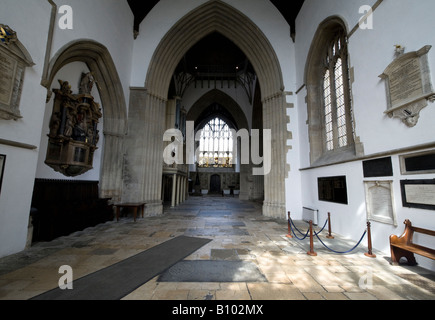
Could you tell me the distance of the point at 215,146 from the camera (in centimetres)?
2378

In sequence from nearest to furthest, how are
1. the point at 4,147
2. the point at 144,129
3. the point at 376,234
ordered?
the point at 4,147 < the point at 376,234 < the point at 144,129

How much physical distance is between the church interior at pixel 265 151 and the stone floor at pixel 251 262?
0.03 meters

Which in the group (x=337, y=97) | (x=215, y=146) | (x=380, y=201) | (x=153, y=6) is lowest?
(x=380, y=201)

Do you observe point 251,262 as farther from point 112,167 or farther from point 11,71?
point 112,167

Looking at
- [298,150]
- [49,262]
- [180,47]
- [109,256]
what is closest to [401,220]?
[298,150]

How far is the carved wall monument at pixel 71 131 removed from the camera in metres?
4.65

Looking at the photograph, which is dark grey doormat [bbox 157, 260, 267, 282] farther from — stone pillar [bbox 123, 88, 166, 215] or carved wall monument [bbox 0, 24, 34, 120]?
stone pillar [bbox 123, 88, 166, 215]

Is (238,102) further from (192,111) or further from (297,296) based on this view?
(297,296)

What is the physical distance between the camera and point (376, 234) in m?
3.51

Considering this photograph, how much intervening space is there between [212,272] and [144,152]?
562 centimetres

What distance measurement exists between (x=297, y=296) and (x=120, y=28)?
8.90 metres

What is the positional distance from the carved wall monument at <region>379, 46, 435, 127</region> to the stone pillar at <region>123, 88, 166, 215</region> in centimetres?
687

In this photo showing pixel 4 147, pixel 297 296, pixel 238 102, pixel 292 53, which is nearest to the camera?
pixel 297 296

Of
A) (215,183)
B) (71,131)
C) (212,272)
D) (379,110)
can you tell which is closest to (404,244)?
(379,110)
